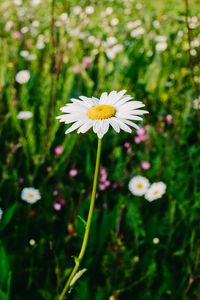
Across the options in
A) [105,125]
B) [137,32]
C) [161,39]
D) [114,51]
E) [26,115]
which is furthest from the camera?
[137,32]

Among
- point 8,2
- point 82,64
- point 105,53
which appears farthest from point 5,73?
point 8,2

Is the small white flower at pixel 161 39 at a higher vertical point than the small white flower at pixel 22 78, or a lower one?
higher

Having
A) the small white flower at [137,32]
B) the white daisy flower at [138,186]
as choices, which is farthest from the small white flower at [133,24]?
the white daisy flower at [138,186]

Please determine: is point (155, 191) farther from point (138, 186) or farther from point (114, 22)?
point (114, 22)

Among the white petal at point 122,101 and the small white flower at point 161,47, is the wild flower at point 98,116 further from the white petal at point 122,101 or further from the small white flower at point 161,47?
the small white flower at point 161,47

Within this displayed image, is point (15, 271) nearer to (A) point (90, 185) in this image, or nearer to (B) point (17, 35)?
(A) point (90, 185)

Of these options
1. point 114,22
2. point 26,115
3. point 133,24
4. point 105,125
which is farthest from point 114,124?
point 114,22

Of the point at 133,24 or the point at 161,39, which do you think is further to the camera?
the point at 133,24
